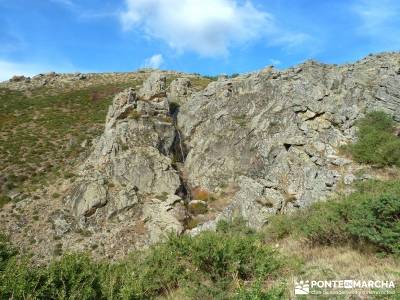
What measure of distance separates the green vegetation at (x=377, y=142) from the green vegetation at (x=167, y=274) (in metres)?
17.1

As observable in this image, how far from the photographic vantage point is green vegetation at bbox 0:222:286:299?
22.6ft

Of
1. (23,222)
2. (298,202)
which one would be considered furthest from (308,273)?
(23,222)

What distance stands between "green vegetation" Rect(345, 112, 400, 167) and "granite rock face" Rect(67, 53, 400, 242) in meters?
1.01

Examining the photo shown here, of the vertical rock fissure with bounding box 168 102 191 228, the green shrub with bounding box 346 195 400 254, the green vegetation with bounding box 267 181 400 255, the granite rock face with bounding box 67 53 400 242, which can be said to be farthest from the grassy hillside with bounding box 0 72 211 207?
the green shrub with bounding box 346 195 400 254

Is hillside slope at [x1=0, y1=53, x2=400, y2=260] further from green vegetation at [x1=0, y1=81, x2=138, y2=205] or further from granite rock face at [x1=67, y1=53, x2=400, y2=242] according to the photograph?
green vegetation at [x1=0, y1=81, x2=138, y2=205]

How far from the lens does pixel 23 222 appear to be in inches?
1076

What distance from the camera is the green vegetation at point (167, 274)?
689 centimetres

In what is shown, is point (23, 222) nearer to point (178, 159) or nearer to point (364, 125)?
point (178, 159)

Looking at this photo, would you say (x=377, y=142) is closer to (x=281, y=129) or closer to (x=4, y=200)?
(x=281, y=129)

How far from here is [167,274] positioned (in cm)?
907

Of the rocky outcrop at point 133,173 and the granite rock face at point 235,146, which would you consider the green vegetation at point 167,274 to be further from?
the rocky outcrop at point 133,173

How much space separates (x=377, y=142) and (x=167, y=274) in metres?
20.5

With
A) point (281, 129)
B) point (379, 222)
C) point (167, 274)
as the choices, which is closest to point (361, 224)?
point (379, 222)

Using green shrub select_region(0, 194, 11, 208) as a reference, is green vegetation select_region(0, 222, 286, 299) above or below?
below
